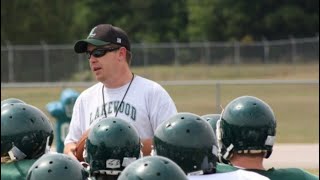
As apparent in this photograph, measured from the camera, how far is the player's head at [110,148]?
4.46 m

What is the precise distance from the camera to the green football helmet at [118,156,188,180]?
11.2ft

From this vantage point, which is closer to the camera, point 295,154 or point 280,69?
point 295,154

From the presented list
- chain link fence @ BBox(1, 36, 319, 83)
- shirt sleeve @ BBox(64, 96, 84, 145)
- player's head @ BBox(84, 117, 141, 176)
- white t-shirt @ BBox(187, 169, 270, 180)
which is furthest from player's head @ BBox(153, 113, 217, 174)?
chain link fence @ BBox(1, 36, 319, 83)

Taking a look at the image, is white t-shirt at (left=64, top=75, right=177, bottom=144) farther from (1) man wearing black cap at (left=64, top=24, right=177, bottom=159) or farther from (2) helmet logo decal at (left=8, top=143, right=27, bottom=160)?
(2) helmet logo decal at (left=8, top=143, right=27, bottom=160)

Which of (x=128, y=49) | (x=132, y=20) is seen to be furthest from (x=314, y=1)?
(x=128, y=49)

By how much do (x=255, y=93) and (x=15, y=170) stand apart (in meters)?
22.4

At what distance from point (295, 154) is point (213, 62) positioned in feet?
96.4

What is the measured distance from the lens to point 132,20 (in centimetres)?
6831

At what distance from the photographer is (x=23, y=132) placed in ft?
15.4

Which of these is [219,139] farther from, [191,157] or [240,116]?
[191,157]

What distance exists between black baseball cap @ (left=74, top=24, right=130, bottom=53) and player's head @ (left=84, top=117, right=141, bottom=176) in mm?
1268

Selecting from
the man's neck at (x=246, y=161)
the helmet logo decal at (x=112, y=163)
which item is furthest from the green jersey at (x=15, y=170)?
the man's neck at (x=246, y=161)

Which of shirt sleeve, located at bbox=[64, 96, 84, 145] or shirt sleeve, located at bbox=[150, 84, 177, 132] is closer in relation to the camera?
shirt sleeve, located at bbox=[150, 84, 177, 132]

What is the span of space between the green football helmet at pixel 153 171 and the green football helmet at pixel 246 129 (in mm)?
1386
